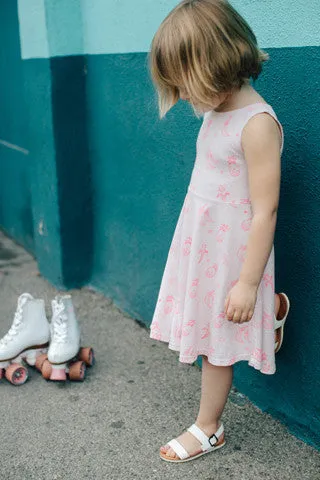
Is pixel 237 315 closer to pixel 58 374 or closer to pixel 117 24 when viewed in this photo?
pixel 58 374

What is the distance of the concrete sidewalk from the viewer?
2.16 meters

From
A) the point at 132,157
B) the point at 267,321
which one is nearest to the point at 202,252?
the point at 267,321

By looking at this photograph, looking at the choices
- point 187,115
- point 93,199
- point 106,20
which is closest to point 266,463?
point 187,115

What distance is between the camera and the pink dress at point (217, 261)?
1968 mm

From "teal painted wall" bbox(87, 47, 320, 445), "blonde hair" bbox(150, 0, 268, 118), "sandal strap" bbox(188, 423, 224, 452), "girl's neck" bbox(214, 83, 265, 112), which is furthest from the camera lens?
"sandal strap" bbox(188, 423, 224, 452)

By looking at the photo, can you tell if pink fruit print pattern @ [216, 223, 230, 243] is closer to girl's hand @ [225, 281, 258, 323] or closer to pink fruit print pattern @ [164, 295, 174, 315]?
girl's hand @ [225, 281, 258, 323]

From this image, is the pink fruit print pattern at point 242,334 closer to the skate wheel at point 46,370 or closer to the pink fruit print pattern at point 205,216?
the pink fruit print pattern at point 205,216

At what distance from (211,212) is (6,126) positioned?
292cm

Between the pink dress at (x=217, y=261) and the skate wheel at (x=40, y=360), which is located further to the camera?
the skate wheel at (x=40, y=360)

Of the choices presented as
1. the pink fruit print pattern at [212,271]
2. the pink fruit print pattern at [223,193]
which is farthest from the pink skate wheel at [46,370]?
the pink fruit print pattern at [223,193]

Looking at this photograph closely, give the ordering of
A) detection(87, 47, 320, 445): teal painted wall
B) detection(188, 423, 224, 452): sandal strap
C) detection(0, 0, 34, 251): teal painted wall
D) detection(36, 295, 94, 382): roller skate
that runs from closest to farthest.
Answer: detection(87, 47, 320, 445): teal painted wall < detection(188, 423, 224, 452): sandal strap < detection(36, 295, 94, 382): roller skate < detection(0, 0, 34, 251): teal painted wall

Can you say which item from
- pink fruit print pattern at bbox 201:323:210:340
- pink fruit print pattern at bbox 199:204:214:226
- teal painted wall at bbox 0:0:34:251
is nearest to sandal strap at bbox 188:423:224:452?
pink fruit print pattern at bbox 201:323:210:340

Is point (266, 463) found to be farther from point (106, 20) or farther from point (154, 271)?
point (106, 20)

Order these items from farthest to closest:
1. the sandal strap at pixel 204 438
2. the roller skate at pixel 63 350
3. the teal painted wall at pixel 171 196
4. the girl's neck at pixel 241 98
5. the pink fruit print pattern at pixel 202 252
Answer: the roller skate at pixel 63 350 < the sandal strap at pixel 204 438 < the teal painted wall at pixel 171 196 < the pink fruit print pattern at pixel 202 252 < the girl's neck at pixel 241 98
